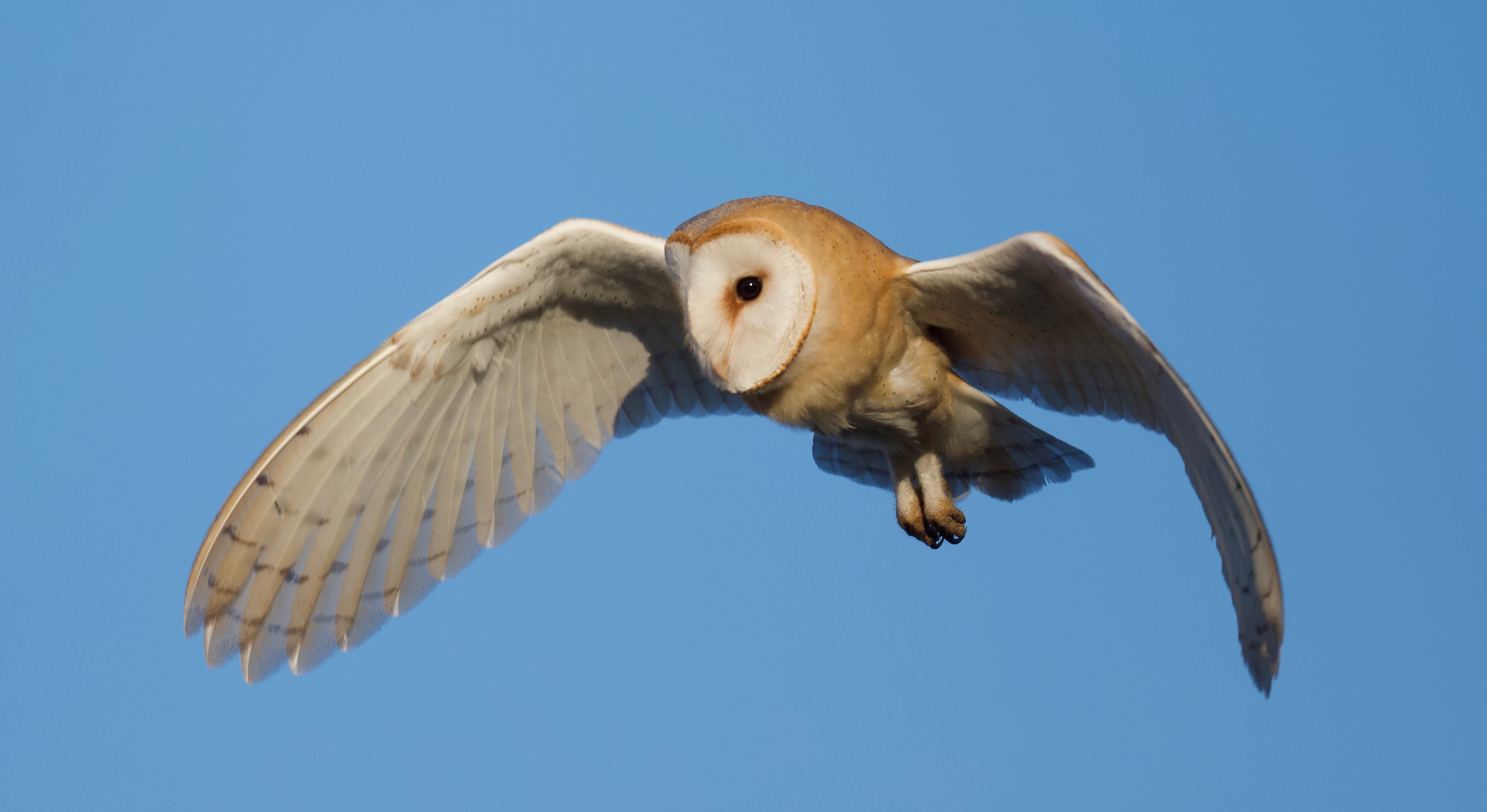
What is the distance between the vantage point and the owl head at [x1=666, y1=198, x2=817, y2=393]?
126 inches

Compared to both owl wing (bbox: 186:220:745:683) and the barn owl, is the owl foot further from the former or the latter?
owl wing (bbox: 186:220:745:683)

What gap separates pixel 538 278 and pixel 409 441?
0.65 metres

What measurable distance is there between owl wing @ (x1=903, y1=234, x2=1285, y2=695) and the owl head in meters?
0.37

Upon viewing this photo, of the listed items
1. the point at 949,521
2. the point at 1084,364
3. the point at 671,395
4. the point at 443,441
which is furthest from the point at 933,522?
the point at 443,441

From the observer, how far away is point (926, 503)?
388 centimetres

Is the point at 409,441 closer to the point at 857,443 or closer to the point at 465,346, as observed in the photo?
the point at 465,346

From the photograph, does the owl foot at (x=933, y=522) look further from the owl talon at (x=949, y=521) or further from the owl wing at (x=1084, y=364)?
the owl wing at (x=1084, y=364)

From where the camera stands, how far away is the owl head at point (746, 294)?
3.21 metres

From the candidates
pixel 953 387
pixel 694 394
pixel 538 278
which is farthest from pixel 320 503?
pixel 953 387

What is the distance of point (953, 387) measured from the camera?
3.78m

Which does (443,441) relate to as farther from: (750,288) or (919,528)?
(919,528)

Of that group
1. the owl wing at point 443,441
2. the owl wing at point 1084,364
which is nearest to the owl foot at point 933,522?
the owl wing at point 1084,364

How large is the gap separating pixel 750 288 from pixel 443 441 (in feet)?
4.33

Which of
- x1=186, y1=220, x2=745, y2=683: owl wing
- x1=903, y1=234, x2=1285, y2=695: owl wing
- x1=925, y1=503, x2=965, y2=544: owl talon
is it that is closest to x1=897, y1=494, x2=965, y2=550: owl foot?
x1=925, y1=503, x2=965, y2=544: owl talon
